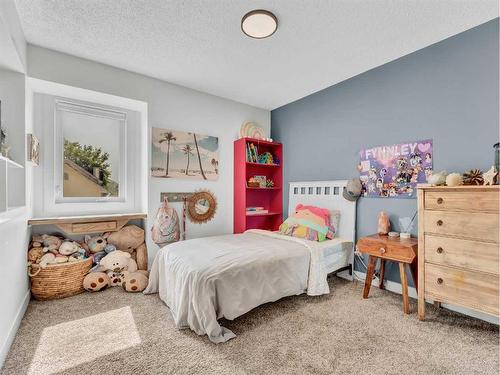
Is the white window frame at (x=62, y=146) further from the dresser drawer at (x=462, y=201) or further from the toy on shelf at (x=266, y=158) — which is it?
the dresser drawer at (x=462, y=201)

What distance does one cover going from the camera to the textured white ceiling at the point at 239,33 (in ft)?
6.22

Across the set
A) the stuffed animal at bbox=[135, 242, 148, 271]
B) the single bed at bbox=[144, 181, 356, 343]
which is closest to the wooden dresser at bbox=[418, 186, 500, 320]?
the single bed at bbox=[144, 181, 356, 343]

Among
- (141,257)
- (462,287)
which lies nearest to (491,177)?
(462,287)

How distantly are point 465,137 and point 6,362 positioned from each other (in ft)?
12.1

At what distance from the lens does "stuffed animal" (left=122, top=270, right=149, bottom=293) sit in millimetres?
2598

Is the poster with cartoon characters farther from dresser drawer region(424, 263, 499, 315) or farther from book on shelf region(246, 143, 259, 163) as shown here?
book on shelf region(246, 143, 259, 163)

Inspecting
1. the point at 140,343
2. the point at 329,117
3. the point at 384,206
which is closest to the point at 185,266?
the point at 140,343

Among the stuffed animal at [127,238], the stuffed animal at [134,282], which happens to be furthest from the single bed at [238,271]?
the stuffed animal at [127,238]

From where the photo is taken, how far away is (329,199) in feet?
10.7

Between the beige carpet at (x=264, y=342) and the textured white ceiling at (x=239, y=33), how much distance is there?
238 centimetres

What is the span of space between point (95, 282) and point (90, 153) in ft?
4.71

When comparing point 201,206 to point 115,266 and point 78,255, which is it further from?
point 78,255

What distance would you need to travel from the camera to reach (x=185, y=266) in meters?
1.99

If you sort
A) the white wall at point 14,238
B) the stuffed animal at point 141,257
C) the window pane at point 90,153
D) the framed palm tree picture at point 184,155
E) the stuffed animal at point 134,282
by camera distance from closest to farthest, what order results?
the white wall at point 14,238 < the stuffed animal at point 134,282 < the window pane at point 90,153 < the stuffed animal at point 141,257 < the framed palm tree picture at point 184,155
